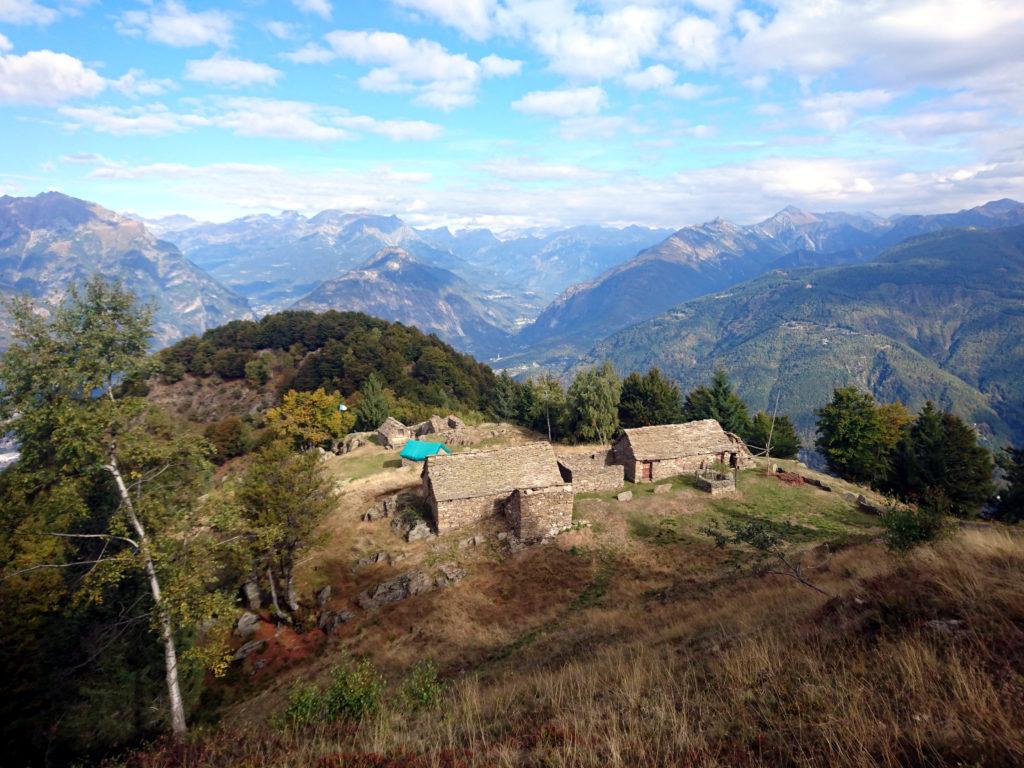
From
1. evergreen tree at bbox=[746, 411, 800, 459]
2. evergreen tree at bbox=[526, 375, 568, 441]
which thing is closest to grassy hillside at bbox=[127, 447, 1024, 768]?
evergreen tree at bbox=[526, 375, 568, 441]

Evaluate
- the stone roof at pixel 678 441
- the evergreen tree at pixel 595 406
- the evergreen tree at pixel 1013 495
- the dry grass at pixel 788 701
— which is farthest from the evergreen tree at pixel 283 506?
the evergreen tree at pixel 1013 495

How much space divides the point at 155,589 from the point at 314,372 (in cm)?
7960

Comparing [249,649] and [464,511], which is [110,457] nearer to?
[249,649]

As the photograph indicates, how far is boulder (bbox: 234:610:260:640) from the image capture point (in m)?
22.4

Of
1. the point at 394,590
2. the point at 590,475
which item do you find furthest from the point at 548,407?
the point at 394,590

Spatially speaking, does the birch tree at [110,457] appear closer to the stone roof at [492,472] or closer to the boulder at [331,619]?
the boulder at [331,619]

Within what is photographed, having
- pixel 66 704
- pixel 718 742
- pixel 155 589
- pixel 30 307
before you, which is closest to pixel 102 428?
pixel 30 307

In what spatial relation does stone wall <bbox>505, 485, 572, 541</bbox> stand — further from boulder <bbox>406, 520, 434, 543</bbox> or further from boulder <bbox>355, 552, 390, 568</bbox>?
boulder <bbox>355, 552, 390, 568</bbox>

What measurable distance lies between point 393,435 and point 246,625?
27.4 m

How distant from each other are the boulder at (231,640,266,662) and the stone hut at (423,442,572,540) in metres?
10.6

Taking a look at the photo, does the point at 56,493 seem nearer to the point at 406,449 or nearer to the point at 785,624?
the point at 785,624

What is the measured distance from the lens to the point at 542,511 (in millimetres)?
27719

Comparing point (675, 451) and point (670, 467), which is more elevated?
point (675, 451)

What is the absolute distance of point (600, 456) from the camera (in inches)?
1439
